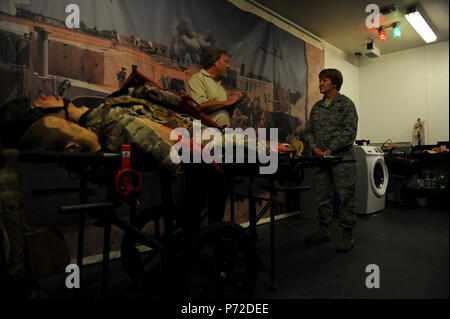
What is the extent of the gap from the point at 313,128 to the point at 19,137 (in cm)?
213

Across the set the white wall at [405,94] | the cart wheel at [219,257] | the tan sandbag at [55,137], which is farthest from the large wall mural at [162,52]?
the white wall at [405,94]

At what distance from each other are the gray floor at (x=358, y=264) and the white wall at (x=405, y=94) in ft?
0.66

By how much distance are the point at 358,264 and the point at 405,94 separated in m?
1.31

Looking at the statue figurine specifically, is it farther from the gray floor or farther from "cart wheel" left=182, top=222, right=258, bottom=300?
"cart wheel" left=182, top=222, right=258, bottom=300

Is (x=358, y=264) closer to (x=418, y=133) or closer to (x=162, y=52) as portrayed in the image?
(x=418, y=133)

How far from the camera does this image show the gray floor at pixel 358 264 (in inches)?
20.3

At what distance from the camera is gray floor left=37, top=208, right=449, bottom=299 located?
516 millimetres

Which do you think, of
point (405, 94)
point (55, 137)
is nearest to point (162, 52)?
point (55, 137)

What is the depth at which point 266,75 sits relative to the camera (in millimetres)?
3254

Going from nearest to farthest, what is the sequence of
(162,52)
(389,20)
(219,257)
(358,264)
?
(389,20)
(219,257)
(358,264)
(162,52)

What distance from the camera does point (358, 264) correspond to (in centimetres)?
164

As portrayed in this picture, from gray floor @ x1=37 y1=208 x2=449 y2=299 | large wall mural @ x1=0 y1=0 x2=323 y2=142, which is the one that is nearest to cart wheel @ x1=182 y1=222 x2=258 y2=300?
gray floor @ x1=37 y1=208 x2=449 y2=299
